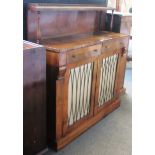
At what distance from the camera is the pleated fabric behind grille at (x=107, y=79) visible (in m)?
2.17

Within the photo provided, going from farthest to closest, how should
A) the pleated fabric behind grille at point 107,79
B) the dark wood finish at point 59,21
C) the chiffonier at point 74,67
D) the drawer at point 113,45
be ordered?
the pleated fabric behind grille at point 107,79 → the drawer at point 113,45 → the dark wood finish at point 59,21 → the chiffonier at point 74,67

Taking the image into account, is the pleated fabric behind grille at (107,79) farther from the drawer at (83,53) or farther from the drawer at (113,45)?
the drawer at (83,53)

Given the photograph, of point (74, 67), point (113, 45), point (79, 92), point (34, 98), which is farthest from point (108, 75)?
point (34, 98)

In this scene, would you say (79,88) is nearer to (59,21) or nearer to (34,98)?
(34,98)

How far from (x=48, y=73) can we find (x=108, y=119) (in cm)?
102

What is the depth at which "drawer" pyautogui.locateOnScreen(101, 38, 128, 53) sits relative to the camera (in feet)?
6.68

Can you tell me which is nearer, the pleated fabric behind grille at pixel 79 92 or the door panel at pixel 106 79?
the pleated fabric behind grille at pixel 79 92

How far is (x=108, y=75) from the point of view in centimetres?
227

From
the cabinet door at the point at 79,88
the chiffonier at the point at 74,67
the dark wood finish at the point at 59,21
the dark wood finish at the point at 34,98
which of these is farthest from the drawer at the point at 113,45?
the dark wood finish at the point at 34,98

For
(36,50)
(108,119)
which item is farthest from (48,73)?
(108,119)

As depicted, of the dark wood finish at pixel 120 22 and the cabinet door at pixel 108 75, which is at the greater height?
the dark wood finish at pixel 120 22

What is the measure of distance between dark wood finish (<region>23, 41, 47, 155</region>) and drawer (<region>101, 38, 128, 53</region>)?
30.9 inches
